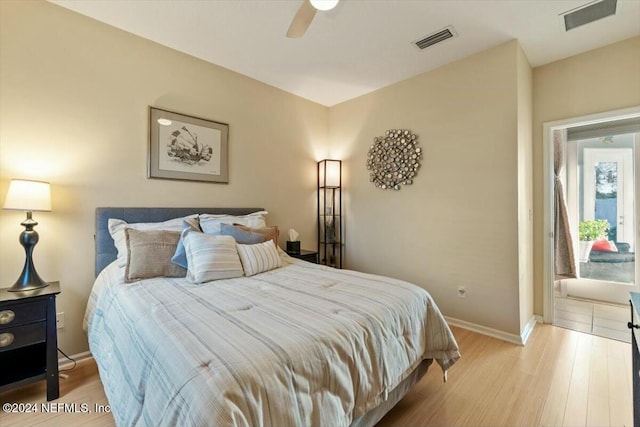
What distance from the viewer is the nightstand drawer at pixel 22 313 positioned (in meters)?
1.68

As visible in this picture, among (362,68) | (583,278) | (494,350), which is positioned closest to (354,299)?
(494,350)

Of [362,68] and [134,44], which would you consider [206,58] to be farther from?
[362,68]

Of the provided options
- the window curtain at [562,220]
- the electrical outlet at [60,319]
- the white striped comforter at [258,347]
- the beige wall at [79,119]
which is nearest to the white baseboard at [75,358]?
the beige wall at [79,119]

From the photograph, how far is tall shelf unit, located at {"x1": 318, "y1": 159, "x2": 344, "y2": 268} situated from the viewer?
4.02 meters

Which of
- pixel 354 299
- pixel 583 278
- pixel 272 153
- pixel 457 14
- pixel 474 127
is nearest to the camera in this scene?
pixel 354 299

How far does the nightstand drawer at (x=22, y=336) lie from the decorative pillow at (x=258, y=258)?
1.28m

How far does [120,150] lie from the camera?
8.01 ft

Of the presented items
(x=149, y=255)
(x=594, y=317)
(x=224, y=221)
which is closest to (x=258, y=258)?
(x=224, y=221)

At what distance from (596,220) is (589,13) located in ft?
9.20

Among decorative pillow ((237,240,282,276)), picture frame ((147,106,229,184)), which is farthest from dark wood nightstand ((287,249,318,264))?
picture frame ((147,106,229,184))

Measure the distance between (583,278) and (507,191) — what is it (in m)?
2.46

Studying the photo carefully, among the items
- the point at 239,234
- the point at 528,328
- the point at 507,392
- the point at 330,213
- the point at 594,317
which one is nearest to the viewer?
the point at 507,392

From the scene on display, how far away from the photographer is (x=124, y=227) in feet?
7.22

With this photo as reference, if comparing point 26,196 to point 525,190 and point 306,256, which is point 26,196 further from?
point 525,190
